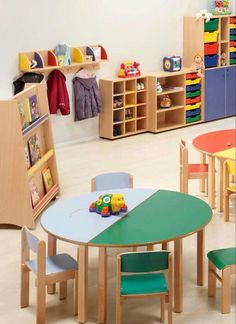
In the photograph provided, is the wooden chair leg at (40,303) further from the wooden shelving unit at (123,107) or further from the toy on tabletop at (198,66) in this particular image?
the toy on tabletop at (198,66)

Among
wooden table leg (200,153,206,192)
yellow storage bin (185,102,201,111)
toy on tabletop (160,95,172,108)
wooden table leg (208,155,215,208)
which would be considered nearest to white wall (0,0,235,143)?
toy on tabletop (160,95,172,108)

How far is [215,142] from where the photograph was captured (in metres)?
7.59

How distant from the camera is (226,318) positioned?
5.09m

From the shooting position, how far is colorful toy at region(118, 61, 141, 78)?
10.5 meters

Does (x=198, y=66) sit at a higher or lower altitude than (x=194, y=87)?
higher

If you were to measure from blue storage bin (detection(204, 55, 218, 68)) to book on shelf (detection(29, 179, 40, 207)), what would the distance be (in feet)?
16.4

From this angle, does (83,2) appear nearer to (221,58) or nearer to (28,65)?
(28,65)

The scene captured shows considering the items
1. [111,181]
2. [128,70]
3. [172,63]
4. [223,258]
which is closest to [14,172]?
[111,181]

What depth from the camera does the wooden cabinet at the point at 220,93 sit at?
452 inches

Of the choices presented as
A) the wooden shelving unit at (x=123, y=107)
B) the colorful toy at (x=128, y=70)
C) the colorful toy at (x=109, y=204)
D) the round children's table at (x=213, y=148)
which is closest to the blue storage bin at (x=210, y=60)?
the wooden shelving unit at (x=123, y=107)

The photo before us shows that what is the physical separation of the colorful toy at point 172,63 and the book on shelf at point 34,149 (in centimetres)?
401

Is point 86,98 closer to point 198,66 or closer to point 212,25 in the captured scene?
point 198,66

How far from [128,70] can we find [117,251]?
4.69 m

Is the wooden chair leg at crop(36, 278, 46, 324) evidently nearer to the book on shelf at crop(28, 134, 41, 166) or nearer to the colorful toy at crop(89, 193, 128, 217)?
the colorful toy at crop(89, 193, 128, 217)
